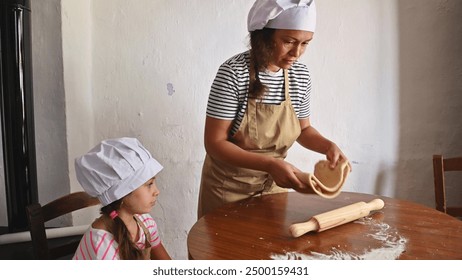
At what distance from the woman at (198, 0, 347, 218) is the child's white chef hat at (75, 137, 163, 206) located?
0.29 metres

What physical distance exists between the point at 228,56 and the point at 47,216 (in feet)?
3.33

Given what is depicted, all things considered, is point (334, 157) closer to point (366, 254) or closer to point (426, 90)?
point (366, 254)

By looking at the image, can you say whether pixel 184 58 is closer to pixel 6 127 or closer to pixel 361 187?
pixel 6 127

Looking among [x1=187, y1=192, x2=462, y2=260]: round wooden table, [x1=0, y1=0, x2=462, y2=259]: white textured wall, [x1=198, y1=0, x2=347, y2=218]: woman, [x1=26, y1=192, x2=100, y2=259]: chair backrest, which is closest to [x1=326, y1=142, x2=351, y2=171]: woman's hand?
[x1=198, y1=0, x2=347, y2=218]: woman

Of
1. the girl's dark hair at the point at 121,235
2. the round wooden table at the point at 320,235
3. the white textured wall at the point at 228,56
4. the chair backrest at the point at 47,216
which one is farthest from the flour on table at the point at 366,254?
the white textured wall at the point at 228,56

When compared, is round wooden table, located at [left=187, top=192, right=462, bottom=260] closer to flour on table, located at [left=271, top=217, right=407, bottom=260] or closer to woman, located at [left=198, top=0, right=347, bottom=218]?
flour on table, located at [left=271, top=217, right=407, bottom=260]

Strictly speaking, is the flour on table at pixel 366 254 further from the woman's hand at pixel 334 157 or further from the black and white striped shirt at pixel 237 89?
the black and white striped shirt at pixel 237 89

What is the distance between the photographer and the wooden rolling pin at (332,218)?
1.04m

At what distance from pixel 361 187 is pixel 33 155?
55.5 inches

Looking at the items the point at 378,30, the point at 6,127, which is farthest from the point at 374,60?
the point at 6,127

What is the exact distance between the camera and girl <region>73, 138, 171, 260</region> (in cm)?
106

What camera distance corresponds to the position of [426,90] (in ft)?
6.28

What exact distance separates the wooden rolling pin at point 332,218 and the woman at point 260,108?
5.6 inches
